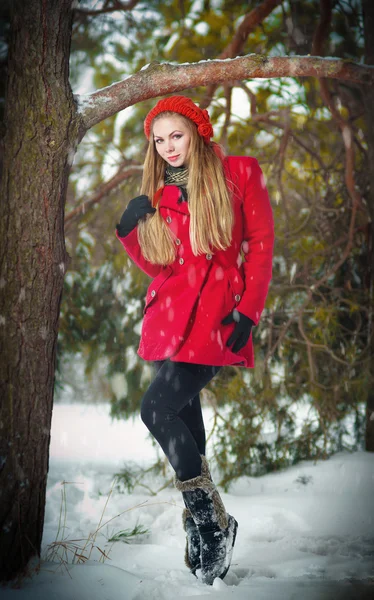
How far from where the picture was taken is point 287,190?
4.43 meters

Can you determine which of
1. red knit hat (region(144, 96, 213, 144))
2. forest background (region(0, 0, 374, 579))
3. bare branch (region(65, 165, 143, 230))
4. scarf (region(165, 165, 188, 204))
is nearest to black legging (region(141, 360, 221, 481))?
scarf (region(165, 165, 188, 204))

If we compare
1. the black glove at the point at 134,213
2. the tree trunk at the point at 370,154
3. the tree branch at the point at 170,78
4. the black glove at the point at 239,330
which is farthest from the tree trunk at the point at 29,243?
the tree trunk at the point at 370,154

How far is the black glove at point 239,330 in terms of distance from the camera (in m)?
2.00

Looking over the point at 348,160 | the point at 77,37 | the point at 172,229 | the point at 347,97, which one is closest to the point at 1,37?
the point at 172,229

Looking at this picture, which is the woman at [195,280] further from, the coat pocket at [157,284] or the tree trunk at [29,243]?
the tree trunk at [29,243]

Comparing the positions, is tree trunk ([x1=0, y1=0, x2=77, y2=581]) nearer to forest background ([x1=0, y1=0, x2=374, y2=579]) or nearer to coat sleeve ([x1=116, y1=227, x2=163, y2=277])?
coat sleeve ([x1=116, y1=227, x2=163, y2=277])

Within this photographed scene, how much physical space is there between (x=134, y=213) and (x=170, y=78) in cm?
55

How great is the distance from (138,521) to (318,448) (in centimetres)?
147

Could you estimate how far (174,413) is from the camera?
196cm

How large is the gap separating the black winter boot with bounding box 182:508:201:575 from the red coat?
0.67 meters

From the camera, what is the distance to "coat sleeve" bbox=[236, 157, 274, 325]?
2045mm

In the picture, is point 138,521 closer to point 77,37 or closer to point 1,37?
point 1,37

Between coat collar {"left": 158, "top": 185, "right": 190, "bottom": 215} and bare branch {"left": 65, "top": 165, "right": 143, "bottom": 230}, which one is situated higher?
bare branch {"left": 65, "top": 165, "right": 143, "bottom": 230}

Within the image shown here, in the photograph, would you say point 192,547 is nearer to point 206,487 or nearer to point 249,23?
point 206,487
